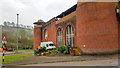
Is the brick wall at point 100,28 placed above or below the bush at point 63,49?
above

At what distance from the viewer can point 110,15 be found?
13.8m

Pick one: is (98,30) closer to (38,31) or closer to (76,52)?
(76,52)

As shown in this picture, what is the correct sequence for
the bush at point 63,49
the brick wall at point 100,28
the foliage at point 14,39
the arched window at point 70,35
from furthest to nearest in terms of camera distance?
1. the foliage at point 14,39
2. the arched window at point 70,35
3. the bush at point 63,49
4. the brick wall at point 100,28

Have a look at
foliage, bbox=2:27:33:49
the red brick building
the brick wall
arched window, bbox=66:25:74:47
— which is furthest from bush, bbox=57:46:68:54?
foliage, bbox=2:27:33:49

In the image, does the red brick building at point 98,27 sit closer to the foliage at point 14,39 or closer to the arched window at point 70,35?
the arched window at point 70,35

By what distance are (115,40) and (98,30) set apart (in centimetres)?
233

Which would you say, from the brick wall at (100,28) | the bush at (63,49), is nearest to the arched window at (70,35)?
the bush at (63,49)

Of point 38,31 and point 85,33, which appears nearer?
point 85,33

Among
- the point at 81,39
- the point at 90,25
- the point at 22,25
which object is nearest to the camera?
the point at 90,25

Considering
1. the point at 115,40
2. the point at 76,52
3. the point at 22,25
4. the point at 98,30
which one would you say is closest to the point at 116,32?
the point at 115,40

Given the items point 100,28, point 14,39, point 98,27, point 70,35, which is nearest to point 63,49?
point 70,35

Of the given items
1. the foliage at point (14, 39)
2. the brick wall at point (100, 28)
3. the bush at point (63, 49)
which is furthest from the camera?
the foliage at point (14, 39)

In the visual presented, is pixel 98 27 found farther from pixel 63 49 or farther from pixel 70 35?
pixel 70 35

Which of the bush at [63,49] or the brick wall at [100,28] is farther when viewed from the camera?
the bush at [63,49]
